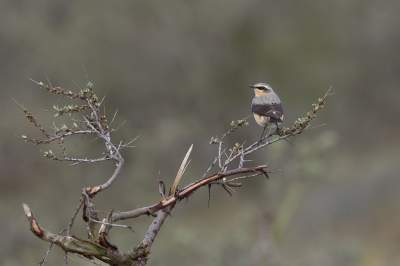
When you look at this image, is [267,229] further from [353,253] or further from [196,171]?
[196,171]

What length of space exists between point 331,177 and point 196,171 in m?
6.97

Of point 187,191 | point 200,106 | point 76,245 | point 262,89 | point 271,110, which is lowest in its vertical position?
point 76,245

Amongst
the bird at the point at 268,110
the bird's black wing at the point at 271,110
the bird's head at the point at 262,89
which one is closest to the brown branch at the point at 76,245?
the bird at the point at 268,110

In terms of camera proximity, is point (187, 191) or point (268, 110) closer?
point (187, 191)

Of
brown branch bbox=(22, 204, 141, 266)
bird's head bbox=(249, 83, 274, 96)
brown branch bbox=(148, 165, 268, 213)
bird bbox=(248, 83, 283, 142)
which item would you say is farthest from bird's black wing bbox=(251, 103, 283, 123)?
brown branch bbox=(22, 204, 141, 266)

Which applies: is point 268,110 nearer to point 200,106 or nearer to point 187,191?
point 187,191

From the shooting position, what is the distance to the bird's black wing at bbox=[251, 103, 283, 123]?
544 centimetres

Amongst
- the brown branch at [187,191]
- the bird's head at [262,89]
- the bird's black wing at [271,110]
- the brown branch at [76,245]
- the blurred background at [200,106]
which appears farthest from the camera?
the blurred background at [200,106]

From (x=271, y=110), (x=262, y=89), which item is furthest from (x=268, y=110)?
(x=262, y=89)

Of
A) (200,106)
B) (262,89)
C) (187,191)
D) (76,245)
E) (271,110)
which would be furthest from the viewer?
(200,106)

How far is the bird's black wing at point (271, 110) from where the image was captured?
17.8 ft

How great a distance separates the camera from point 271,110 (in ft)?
18.3

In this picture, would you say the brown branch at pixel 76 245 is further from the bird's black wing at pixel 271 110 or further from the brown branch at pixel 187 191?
the bird's black wing at pixel 271 110

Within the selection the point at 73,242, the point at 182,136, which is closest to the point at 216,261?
the point at 182,136
